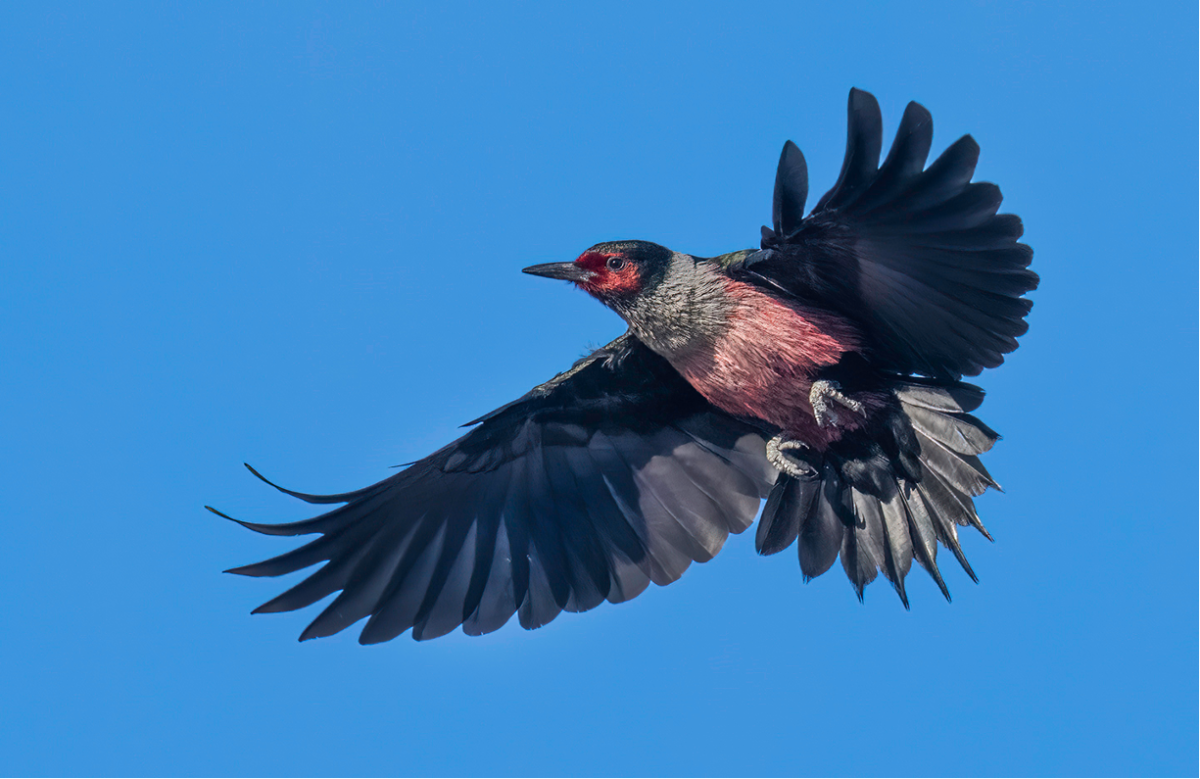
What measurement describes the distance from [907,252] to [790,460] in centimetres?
183

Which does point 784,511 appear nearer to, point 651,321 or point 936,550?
point 936,550

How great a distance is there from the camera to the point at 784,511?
7.07m

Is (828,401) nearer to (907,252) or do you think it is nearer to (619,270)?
(907,252)

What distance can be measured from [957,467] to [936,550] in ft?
2.05

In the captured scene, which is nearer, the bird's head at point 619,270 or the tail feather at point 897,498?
the tail feather at point 897,498

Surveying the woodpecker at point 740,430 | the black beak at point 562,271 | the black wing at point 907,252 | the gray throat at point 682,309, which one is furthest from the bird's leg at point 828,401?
the black beak at point 562,271

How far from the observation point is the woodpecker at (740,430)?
5426 mm

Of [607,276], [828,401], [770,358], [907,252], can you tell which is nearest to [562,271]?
[607,276]

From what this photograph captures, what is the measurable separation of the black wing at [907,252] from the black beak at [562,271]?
45.5 inches

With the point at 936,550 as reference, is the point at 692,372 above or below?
above

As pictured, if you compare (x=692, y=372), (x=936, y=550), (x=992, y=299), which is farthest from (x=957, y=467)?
(x=692, y=372)

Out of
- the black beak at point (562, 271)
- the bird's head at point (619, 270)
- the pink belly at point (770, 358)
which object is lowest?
the pink belly at point (770, 358)

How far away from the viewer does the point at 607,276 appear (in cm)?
683

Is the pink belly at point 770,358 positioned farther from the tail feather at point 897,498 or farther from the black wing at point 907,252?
the tail feather at point 897,498
